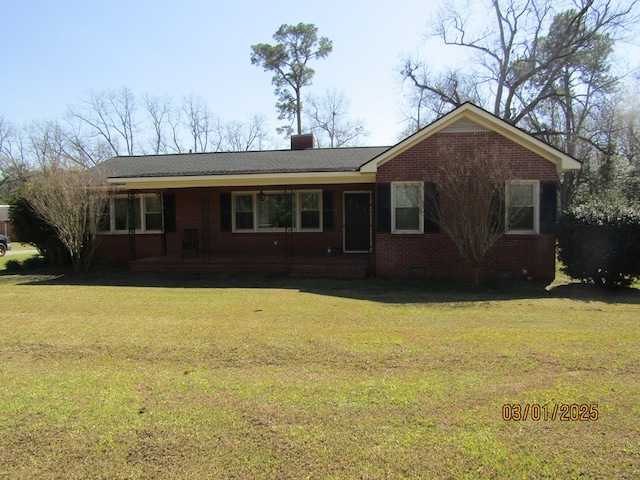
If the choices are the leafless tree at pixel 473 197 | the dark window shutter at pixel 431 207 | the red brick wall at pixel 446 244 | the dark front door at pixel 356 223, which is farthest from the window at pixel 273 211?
the leafless tree at pixel 473 197

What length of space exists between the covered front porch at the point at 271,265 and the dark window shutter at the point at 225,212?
A: 1.54 meters

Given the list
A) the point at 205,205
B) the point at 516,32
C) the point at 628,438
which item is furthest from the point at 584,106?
the point at 628,438

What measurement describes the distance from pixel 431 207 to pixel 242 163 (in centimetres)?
661

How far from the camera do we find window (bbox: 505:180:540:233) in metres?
11.1

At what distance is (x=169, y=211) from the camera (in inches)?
583

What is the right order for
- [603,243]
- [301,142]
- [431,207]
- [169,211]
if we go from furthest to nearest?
[301,142] → [169,211] → [431,207] → [603,243]

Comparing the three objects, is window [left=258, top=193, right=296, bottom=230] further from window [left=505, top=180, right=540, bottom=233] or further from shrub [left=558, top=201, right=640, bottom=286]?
shrub [left=558, top=201, right=640, bottom=286]

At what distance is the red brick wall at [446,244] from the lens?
433 inches

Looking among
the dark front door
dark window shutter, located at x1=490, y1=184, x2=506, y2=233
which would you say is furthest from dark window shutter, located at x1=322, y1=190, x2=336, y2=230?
dark window shutter, located at x1=490, y1=184, x2=506, y2=233

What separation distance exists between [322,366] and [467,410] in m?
1.56

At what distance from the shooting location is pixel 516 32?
29406 mm
